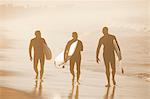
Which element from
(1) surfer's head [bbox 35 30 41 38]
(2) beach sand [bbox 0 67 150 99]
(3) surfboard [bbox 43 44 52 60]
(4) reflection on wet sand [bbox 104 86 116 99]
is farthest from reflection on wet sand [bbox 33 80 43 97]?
(4) reflection on wet sand [bbox 104 86 116 99]

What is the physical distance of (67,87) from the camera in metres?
2.09

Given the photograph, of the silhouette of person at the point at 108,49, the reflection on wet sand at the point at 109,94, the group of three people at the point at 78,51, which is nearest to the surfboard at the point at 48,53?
the group of three people at the point at 78,51

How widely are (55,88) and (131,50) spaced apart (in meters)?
0.45

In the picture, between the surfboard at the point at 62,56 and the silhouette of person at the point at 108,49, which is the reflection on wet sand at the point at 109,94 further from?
the surfboard at the point at 62,56

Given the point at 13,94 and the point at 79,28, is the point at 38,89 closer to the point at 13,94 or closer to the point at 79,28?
the point at 13,94

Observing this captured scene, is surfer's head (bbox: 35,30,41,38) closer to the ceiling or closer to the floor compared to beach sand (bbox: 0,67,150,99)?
closer to the ceiling

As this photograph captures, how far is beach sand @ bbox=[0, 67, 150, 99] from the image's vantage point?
205cm

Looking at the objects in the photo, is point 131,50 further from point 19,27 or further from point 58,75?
point 19,27

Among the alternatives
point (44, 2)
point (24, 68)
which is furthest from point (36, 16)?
point (24, 68)

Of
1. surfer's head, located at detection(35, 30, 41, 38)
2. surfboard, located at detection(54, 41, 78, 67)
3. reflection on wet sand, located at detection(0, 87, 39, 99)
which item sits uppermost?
surfer's head, located at detection(35, 30, 41, 38)

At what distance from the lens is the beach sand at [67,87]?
2.05 metres

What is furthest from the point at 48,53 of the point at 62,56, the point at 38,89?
the point at 38,89

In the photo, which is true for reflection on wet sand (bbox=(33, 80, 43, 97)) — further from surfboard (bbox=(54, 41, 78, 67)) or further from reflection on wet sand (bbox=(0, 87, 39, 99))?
surfboard (bbox=(54, 41, 78, 67))

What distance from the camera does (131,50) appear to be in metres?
2.08
